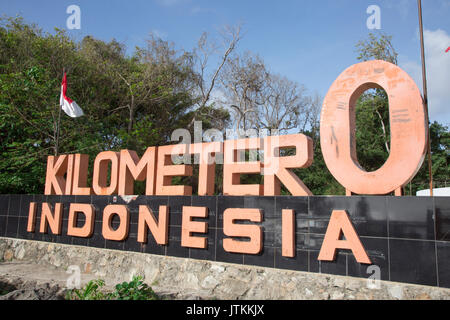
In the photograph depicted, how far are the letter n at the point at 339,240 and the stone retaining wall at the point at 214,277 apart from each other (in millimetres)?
468

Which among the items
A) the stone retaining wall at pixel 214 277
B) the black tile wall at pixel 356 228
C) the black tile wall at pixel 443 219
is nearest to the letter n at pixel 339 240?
the black tile wall at pixel 356 228

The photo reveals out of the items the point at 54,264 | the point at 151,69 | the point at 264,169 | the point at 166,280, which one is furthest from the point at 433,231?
the point at 151,69

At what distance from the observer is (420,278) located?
6410 mm

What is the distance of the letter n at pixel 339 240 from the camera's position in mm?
6988

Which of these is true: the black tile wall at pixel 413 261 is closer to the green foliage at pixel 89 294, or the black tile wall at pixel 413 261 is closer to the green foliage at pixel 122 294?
the green foliage at pixel 122 294

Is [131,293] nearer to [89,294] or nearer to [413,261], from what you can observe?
[89,294]

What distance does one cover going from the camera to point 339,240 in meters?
7.22

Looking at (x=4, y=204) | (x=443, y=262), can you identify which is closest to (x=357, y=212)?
(x=443, y=262)

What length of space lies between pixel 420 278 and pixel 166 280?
620 cm

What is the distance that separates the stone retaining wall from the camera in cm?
676

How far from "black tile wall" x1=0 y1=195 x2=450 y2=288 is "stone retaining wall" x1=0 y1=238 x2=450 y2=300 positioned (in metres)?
0.18

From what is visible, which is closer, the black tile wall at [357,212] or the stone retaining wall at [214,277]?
the stone retaining wall at [214,277]

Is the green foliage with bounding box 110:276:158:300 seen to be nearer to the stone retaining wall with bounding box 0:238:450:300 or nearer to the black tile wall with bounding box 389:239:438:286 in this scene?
the stone retaining wall with bounding box 0:238:450:300

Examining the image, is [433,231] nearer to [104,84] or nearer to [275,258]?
[275,258]
